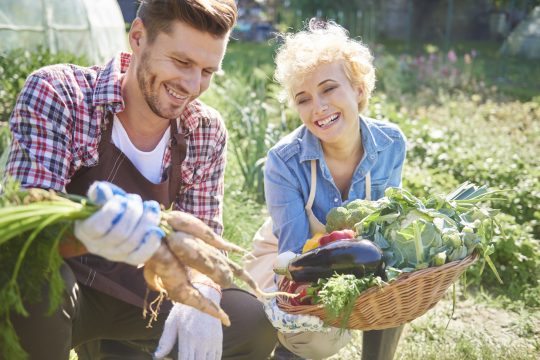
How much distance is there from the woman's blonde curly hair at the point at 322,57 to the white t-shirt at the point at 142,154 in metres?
0.63

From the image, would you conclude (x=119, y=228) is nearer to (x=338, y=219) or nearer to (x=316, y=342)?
(x=338, y=219)

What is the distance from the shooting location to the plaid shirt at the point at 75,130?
2340 mm

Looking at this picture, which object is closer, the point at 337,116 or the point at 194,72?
the point at 194,72

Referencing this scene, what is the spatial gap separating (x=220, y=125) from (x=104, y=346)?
0.97 metres

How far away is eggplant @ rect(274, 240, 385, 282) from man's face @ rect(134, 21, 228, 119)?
2.38 feet

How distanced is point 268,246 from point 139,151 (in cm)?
79

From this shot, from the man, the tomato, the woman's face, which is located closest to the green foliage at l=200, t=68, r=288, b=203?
the woman's face

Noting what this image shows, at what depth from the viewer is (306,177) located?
2906 millimetres

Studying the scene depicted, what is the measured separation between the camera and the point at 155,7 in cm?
251

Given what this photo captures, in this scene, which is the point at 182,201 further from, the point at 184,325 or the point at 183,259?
the point at 183,259

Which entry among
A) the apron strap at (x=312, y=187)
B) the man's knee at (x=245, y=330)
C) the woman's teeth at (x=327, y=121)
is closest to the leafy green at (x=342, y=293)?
the man's knee at (x=245, y=330)

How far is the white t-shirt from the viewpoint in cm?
257

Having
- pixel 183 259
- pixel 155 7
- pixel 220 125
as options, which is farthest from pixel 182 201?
pixel 183 259

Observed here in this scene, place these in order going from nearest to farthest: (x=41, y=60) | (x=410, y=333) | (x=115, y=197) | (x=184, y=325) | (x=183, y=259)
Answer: (x=115, y=197) → (x=183, y=259) → (x=184, y=325) → (x=410, y=333) → (x=41, y=60)
